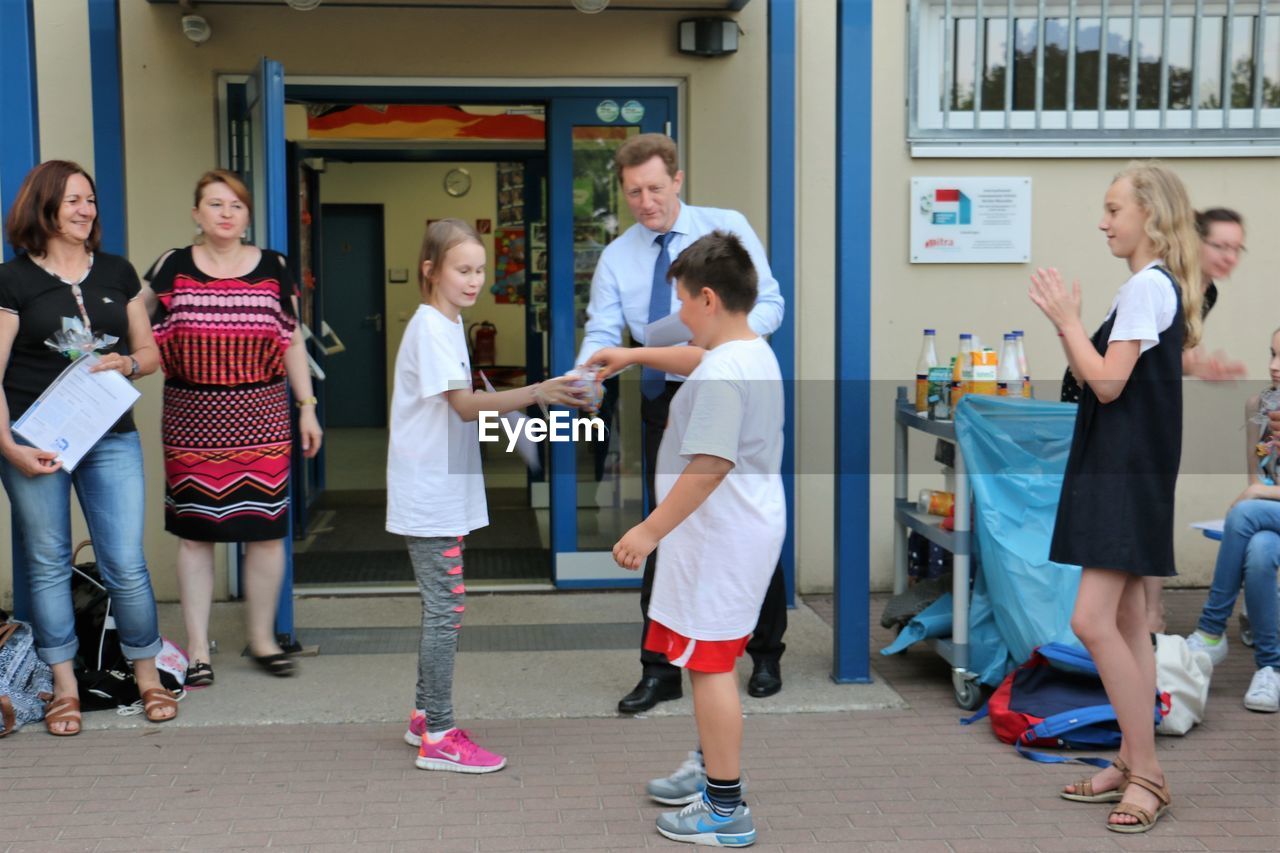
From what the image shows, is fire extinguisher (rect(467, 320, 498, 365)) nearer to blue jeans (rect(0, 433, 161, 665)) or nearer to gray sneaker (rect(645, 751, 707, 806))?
blue jeans (rect(0, 433, 161, 665))

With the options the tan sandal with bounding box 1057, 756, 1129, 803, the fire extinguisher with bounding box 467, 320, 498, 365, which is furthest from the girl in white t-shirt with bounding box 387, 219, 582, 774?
the fire extinguisher with bounding box 467, 320, 498, 365

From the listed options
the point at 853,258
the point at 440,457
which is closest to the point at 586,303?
the point at 853,258

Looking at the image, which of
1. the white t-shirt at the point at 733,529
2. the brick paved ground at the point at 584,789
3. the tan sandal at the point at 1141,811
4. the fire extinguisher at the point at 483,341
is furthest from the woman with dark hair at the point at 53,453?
the fire extinguisher at the point at 483,341

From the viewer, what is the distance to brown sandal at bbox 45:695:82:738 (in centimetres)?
466

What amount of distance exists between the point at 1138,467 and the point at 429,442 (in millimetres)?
2045

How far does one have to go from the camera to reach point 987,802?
407 centimetres

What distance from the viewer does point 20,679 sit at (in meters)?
4.72

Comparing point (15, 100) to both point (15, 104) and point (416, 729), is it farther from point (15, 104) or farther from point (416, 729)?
point (416, 729)

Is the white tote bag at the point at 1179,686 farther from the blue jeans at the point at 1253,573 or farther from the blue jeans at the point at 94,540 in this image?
the blue jeans at the point at 94,540

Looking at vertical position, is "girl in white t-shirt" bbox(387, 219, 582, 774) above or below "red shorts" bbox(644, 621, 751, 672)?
above

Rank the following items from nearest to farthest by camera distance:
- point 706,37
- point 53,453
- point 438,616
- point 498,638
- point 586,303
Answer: point 438,616 → point 53,453 → point 498,638 → point 706,37 → point 586,303

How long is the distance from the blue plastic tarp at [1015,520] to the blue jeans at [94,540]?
2896mm

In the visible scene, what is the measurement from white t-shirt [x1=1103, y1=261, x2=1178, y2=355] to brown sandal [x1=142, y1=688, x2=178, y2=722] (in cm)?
332

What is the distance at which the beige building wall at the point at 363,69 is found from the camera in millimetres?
6375
